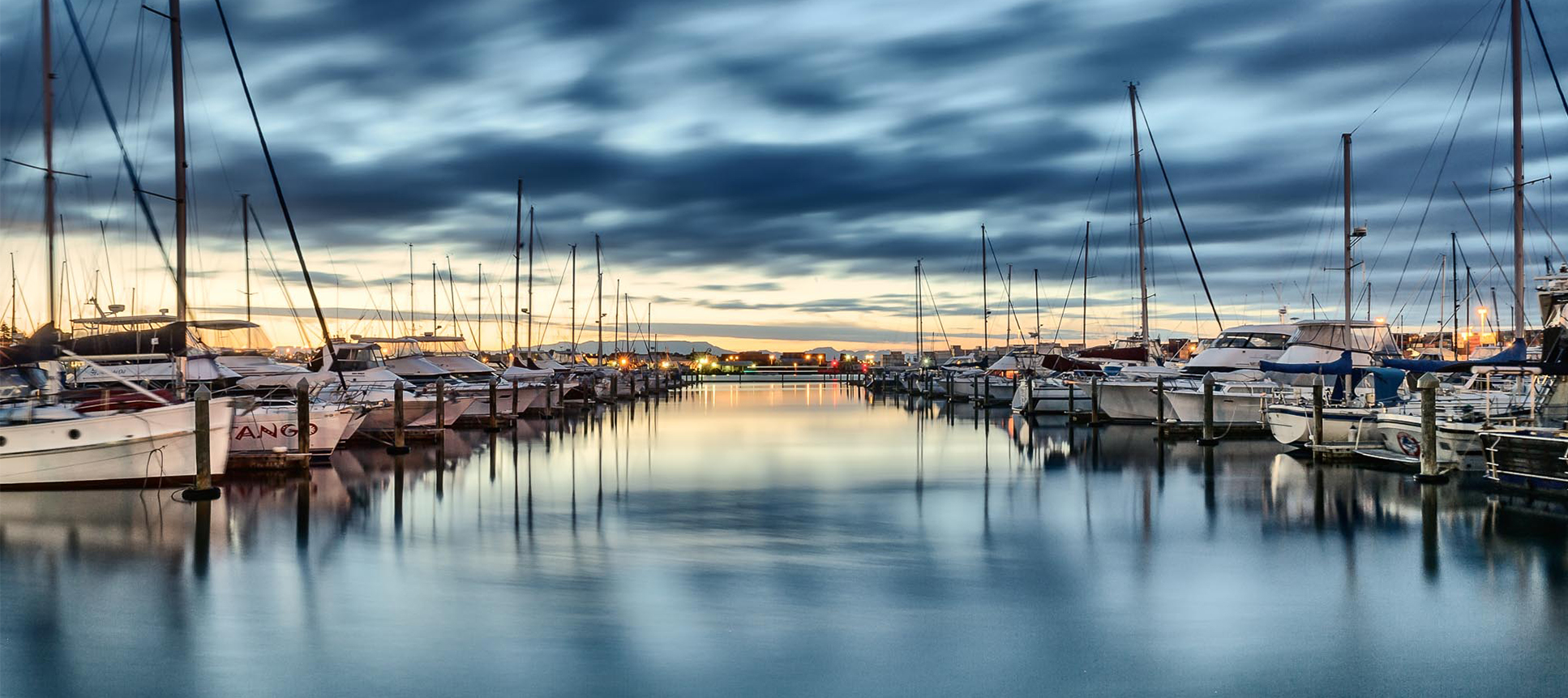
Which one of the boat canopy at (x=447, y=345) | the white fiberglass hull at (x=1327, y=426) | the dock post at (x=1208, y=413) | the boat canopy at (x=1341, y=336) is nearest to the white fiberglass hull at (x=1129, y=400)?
the boat canopy at (x=1341, y=336)

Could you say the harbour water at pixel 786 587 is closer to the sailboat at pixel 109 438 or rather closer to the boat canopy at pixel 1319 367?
the sailboat at pixel 109 438

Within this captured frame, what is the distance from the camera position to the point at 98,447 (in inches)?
786

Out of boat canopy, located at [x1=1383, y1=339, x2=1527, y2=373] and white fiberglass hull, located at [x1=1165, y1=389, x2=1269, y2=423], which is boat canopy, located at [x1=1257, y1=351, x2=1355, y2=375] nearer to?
white fiberglass hull, located at [x1=1165, y1=389, x2=1269, y2=423]

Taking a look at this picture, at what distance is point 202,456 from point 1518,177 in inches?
971

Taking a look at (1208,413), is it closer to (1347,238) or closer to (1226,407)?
(1226,407)

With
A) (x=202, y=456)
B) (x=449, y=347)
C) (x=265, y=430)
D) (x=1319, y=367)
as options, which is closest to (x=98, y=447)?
(x=202, y=456)

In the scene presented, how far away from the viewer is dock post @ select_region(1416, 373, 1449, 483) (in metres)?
20.4

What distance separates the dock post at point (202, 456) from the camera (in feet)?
63.3

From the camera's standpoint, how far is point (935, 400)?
65.9 meters

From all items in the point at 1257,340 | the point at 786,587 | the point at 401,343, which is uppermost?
the point at 401,343

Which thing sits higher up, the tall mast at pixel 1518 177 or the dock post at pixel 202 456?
the tall mast at pixel 1518 177

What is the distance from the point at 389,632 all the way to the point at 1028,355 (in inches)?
2101

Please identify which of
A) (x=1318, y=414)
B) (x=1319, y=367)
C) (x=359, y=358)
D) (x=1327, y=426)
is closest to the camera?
(x=1318, y=414)

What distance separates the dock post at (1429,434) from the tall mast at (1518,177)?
8.52 feet
